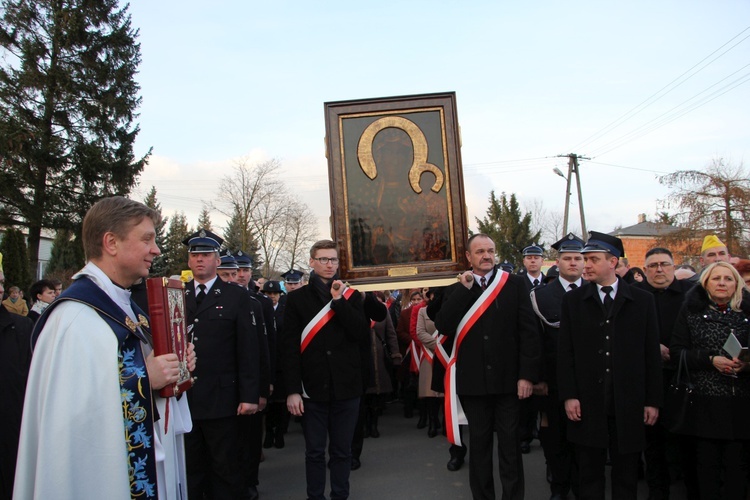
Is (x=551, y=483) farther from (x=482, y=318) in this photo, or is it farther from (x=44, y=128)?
(x=44, y=128)

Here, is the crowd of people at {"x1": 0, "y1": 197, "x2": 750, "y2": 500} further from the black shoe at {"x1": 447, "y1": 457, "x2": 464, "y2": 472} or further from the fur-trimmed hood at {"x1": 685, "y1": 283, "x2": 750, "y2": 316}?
the black shoe at {"x1": 447, "y1": 457, "x2": 464, "y2": 472}

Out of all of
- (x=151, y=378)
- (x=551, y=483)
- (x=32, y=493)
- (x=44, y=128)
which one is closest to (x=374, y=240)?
(x=551, y=483)

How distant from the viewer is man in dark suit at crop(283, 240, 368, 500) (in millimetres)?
4855

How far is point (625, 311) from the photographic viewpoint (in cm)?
436

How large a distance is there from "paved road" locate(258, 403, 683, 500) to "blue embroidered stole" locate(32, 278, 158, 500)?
3.40m

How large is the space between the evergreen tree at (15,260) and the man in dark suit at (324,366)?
15872 millimetres

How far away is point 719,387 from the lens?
4.34 metres

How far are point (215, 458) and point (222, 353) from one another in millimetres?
832

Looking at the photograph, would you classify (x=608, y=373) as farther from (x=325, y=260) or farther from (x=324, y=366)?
(x=325, y=260)

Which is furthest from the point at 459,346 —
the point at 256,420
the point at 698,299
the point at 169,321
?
the point at 169,321

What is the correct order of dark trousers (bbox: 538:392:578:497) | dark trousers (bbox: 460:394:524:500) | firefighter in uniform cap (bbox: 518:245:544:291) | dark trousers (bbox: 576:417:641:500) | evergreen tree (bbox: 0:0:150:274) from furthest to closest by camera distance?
evergreen tree (bbox: 0:0:150:274), firefighter in uniform cap (bbox: 518:245:544:291), dark trousers (bbox: 538:392:578:497), dark trousers (bbox: 460:394:524:500), dark trousers (bbox: 576:417:641:500)

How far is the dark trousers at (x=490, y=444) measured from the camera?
15.0ft

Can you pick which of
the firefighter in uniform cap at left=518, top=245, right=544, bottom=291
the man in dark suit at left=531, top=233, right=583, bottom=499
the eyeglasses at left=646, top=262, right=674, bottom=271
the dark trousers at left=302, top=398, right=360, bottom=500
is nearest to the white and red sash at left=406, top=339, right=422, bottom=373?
the firefighter in uniform cap at left=518, top=245, right=544, bottom=291

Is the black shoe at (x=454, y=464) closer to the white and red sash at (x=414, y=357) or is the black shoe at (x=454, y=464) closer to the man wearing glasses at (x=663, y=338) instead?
the man wearing glasses at (x=663, y=338)
